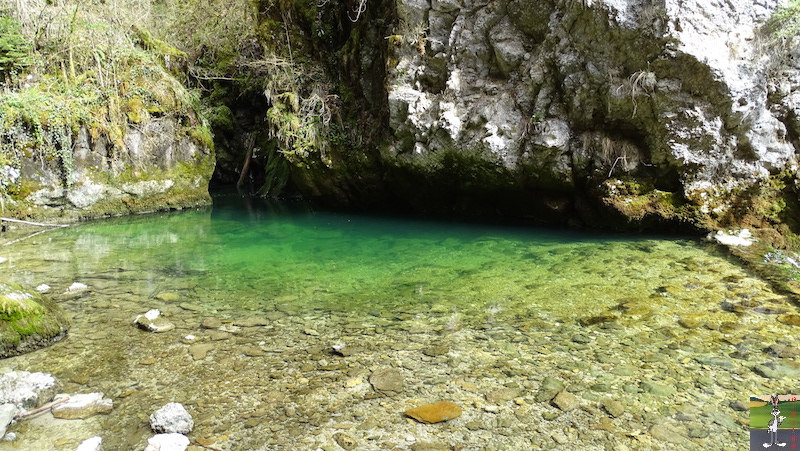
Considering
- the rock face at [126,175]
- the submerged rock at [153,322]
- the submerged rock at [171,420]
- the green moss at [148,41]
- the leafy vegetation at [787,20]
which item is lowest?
the submerged rock at [153,322]

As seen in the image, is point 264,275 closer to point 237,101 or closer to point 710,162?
point 710,162

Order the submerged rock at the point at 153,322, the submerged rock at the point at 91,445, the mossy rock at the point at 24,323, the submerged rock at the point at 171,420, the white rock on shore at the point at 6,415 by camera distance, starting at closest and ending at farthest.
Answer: the submerged rock at the point at 91,445, the white rock on shore at the point at 6,415, the submerged rock at the point at 171,420, the mossy rock at the point at 24,323, the submerged rock at the point at 153,322

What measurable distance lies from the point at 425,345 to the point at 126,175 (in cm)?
1137

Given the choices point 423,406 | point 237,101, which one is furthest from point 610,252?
point 237,101

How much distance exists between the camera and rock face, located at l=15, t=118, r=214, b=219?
11070 millimetres

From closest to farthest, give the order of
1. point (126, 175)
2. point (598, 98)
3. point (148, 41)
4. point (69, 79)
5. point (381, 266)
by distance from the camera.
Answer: point (381, 266) → point (598, 98) → point (69, 79) → point (126, 175) → point (148, 41)

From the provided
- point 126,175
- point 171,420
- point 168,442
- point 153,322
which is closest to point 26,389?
point 171,420

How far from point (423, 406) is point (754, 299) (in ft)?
13.0

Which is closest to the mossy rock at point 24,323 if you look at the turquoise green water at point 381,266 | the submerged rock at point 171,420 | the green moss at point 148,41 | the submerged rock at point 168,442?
the turquoise green water at point 381,266

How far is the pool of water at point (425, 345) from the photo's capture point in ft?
9.50

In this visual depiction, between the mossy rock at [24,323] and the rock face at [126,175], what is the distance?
8412 millimetres

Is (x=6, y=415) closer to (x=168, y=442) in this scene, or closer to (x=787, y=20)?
(x=168, y=442)

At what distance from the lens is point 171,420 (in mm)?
2865

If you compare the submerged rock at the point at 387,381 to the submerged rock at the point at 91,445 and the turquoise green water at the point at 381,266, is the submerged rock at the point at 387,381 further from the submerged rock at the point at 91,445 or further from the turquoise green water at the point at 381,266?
the submerged rock at the point at 91,445
